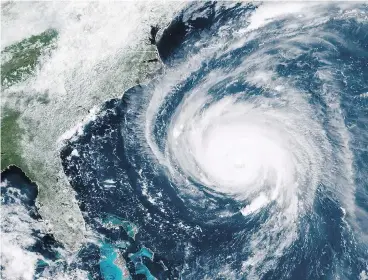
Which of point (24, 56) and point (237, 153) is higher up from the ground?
point (24, 56)

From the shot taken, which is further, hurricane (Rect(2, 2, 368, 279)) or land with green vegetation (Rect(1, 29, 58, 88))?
hurricane (Rect(2, 2, 368, 279))

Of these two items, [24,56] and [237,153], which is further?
[237,153]

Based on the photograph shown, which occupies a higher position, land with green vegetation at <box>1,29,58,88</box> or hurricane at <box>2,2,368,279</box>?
land with green vegetation at <box>1,29,58,88</box>

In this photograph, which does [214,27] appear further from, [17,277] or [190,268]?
[17,277]

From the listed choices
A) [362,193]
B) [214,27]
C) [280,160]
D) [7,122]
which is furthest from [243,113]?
[7,122]

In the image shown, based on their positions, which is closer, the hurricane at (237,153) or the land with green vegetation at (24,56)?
the land with green vegetation at (24,56)

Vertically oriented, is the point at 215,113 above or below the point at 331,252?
above

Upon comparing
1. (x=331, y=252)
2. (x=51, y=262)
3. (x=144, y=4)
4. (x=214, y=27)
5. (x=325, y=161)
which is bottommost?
(x=331, y=252)

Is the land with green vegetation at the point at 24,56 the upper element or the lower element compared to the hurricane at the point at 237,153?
upper
